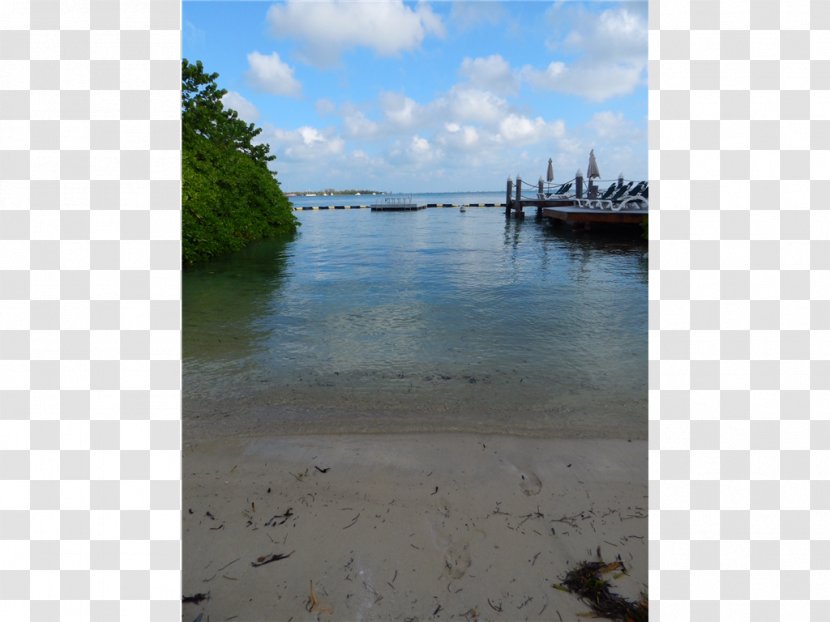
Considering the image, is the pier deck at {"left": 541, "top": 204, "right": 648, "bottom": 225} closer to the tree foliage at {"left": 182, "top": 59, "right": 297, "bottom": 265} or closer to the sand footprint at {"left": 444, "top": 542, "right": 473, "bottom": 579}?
the tree foliage at {"left": 182, "top": 59, "right": 297, "bottom": 265}

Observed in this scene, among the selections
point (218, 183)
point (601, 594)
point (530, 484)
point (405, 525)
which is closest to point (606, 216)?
point (218, 183)

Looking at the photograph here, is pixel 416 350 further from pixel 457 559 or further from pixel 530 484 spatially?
pixel 457 559

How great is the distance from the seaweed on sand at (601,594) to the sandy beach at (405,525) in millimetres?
67

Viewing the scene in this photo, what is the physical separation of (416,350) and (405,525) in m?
4.78

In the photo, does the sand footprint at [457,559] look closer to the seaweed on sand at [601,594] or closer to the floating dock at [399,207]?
the seaweed on sand at [601,594]

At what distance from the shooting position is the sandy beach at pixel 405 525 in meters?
2.47

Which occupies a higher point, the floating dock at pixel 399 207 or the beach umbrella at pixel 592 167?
the floating dock at pixel 399 207

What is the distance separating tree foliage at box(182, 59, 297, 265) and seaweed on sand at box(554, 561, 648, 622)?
57.4ft

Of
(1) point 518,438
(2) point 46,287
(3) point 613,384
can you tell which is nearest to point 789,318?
(2) point 46,287

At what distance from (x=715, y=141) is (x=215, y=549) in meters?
3.38

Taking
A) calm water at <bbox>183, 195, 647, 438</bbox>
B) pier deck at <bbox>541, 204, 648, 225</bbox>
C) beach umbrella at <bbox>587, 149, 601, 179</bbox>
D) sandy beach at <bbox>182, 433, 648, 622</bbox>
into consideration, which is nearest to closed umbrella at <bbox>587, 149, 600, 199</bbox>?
beach umbrella at <bbox>587, 149, 601, 179</bbox>

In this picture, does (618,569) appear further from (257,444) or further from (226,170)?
(226,170)

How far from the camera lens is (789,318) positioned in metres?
1.10

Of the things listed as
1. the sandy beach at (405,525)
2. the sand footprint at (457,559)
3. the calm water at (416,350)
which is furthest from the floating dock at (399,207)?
the sand footprint at (457,559)
